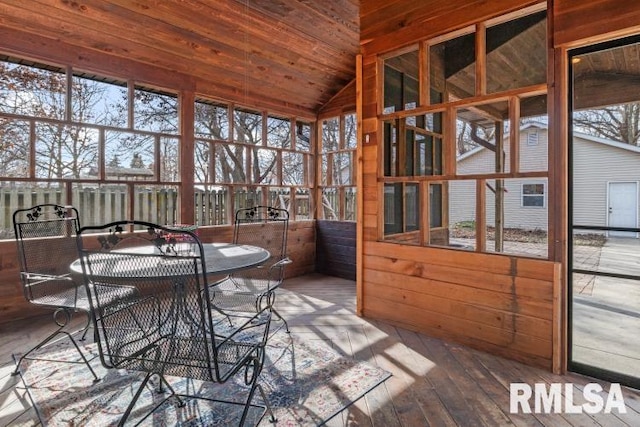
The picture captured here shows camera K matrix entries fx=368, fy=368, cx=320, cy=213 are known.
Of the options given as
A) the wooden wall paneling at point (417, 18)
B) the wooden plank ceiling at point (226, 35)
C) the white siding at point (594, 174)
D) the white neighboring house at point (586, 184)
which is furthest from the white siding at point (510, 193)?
the wooden plank ceiling at point (226, 35)

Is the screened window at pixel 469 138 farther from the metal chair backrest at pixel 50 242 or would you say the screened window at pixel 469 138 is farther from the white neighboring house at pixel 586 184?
the metal chair backrest at pixel 50 242

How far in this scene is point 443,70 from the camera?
3057 mm

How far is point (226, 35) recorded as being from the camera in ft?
12.8

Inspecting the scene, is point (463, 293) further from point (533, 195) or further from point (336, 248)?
point (336, 248)

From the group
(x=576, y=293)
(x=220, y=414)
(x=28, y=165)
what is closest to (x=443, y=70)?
(x=576, y=293)

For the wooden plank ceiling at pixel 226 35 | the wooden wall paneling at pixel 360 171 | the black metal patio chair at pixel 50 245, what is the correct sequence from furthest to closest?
1. the wooden wall paneling at pixel 360 171
2. the wooden plank ceiling at pixel 226 35
3. the black metal patio chair at pixel 50 245

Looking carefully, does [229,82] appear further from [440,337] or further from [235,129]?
[440,337]

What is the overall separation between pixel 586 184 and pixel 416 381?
1687mm

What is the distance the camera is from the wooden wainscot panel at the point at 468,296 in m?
2.49

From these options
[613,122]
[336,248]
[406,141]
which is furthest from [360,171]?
[336,248]

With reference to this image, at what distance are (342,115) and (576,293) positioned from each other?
12.3 ft

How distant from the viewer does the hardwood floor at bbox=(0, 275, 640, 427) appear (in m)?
1.90

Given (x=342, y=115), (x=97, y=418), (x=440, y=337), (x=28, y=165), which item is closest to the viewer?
(x=97, y=418)

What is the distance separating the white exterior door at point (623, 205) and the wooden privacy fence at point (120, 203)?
383 cm
